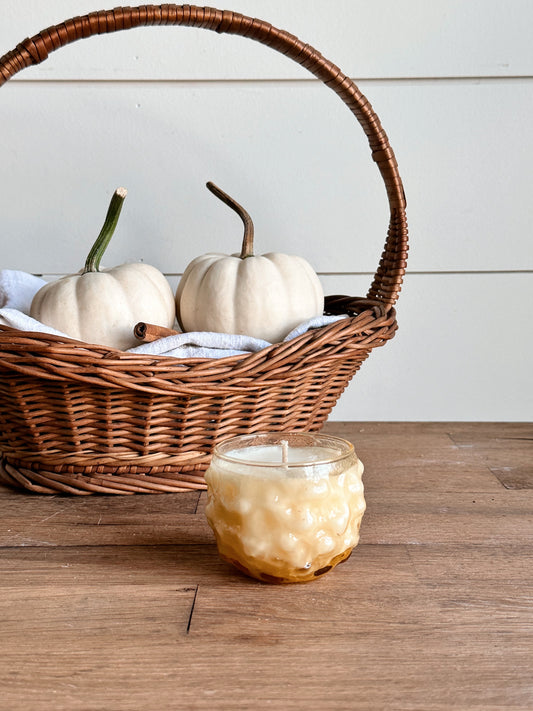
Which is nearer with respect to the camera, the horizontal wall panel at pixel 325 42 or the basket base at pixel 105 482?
the basket base at pixel 105 482

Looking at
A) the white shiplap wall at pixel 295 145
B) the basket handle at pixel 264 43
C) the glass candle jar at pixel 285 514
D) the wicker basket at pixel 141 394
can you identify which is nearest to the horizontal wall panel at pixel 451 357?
the white shiplap wall at pixel 295 145

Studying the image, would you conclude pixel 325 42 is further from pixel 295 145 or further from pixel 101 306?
pixel 101 306

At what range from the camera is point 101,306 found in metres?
0.71

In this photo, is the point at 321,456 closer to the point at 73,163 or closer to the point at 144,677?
the point at 144,677

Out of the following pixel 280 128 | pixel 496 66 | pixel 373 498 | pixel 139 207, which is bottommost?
pixel 373 498

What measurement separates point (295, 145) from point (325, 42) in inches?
6.1

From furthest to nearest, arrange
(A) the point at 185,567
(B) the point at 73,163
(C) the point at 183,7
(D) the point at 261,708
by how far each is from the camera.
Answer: (B) the point at 73,163, (C) the point at 183,7, (A) the point at 185,567, (D) the point at 261,708

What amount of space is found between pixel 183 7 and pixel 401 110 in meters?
0.47

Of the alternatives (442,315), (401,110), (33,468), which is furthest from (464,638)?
(401,110)

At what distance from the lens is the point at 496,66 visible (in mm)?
1056

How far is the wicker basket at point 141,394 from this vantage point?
2.03ft

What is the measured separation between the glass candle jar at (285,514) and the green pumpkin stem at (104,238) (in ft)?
1.12

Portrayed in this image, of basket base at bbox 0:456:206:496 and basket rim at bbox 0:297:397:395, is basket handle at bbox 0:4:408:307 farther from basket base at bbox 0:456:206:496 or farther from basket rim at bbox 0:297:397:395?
basket base at bbox 0:456:206:496

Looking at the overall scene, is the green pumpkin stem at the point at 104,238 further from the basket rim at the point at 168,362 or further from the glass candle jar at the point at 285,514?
the glass candle jar at the point at 285,514
